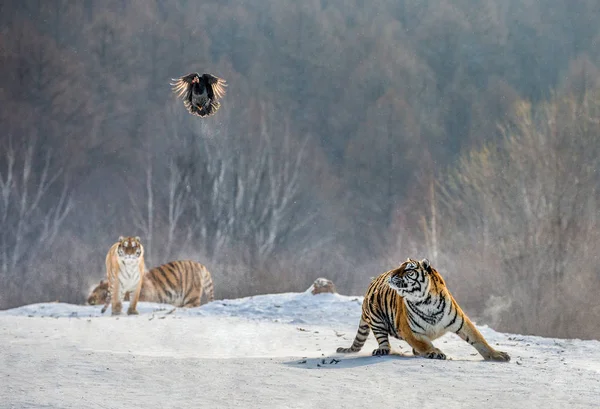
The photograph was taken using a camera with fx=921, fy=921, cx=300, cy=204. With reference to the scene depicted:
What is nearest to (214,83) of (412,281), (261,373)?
(412,281)

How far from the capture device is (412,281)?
296 inches

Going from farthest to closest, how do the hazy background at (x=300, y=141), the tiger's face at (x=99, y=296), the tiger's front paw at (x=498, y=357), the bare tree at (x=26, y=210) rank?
the bare tree at (x=26, y=210), the hazy background at (x=300, y=141), the tiger's face at (x=99, y=296), the tiger's front paw at (x=498, y=357)

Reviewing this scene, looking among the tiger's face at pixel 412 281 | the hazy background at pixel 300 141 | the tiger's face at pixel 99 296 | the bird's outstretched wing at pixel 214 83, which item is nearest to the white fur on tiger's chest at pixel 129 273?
the tiger's face at pixel 99 296

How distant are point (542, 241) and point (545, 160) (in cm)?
224

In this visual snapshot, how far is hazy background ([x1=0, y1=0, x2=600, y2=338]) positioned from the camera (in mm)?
21500

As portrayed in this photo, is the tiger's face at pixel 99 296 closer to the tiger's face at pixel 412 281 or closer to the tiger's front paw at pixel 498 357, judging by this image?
the tiger's face at pixel 412 281

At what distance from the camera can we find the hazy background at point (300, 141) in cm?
2150

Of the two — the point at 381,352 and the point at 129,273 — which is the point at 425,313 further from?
the point at 129,273

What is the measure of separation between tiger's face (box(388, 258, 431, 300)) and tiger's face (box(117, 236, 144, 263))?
6.29 meters

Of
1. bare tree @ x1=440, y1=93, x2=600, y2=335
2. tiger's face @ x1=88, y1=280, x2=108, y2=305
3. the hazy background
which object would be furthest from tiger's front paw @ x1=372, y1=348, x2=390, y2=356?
the hazy background

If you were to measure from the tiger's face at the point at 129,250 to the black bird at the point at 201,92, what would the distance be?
5.65 m

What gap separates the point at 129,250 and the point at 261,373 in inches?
259

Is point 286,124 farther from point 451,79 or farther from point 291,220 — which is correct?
point 451,79

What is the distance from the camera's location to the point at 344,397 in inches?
241
